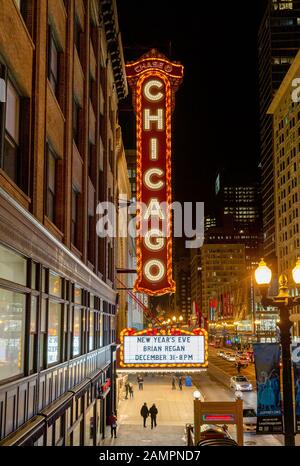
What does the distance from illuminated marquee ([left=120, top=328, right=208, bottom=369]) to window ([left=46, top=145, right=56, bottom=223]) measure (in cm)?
819

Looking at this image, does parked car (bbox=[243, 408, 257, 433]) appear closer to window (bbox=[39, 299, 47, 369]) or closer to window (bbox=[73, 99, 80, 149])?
window (bbox=[73, 99, 80, 149])

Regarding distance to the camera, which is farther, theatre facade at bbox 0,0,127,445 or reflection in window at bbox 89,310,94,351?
reflection in window at bbox 89,310,94,351

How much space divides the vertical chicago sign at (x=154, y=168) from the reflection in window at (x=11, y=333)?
1716cm

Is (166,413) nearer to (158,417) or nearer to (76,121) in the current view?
(158,417)

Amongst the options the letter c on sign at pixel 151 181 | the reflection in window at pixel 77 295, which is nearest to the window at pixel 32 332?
the reflection in window at pixel 77 295

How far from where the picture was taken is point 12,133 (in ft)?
40.6

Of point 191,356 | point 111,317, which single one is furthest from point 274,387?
point 111,317

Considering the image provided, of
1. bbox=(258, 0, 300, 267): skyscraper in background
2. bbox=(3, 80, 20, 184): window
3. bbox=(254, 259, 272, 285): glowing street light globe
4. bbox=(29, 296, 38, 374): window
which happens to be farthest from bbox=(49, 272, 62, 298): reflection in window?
bbox=(258, 0, 300, 267): skyscraper in background

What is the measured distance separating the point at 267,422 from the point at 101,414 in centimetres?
1713

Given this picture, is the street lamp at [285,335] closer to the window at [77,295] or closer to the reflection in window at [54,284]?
the reflection in window at [54,284]

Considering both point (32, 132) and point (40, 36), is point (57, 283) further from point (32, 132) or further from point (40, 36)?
point (40, 36)

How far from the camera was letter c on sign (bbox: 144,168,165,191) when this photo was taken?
31.3m

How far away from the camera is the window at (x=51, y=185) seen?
658 inches

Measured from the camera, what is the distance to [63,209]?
1788cm
